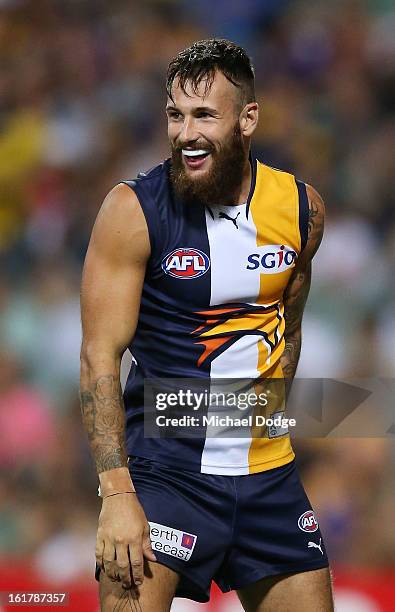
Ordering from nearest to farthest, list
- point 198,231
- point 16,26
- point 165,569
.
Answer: point 165,569, point 198,231, point 16,26

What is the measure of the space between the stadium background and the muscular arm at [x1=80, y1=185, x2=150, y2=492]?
2.50m

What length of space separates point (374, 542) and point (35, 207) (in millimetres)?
2797

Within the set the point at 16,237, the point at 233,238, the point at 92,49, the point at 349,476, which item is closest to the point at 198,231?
the point at 233,238

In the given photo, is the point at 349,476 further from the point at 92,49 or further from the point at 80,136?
the point at 92,49

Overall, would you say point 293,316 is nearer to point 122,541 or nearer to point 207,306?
point 207,306

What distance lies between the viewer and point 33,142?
6.42 metres

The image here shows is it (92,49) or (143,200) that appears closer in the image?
(143,200)

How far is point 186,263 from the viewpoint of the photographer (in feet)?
9.77

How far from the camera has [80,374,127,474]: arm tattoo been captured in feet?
9.12

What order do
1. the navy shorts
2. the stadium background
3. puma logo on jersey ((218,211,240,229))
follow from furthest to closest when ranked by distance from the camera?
the stadium background
puma logo on jersey ((218,211,240,229))
the navy shorts

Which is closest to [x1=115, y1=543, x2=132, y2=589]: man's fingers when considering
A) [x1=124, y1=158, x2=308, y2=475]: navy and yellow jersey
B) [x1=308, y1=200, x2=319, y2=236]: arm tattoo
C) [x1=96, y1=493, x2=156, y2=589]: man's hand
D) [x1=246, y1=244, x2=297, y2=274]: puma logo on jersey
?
[x1=96, y1=493, x2=156, y2=589]: man's hand

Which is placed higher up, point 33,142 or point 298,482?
point 33,142

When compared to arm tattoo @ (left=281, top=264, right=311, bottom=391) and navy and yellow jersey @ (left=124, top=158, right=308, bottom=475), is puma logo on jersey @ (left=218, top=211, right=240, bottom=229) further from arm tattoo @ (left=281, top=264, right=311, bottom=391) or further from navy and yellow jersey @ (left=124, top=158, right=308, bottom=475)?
arm tattoo @ (left=281, top=264, right=311, bottom=391)

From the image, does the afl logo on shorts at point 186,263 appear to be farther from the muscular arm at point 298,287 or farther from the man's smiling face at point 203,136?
the muscular arm at point 298,287
